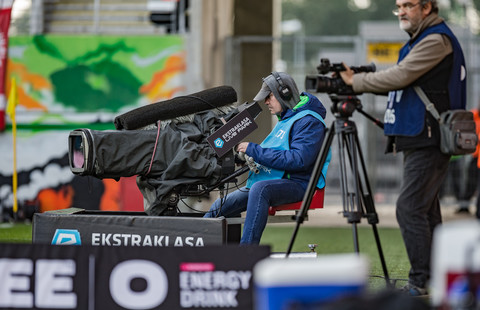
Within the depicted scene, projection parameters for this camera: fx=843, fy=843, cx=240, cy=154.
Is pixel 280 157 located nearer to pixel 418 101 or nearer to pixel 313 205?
pixel 313 205

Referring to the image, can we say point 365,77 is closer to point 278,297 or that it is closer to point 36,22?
point 278,297

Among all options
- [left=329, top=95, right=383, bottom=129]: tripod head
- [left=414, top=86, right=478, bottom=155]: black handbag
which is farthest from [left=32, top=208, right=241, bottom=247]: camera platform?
[left=414, top=86, right=478, bottom=155]: black handbag

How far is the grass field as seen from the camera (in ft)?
26.7

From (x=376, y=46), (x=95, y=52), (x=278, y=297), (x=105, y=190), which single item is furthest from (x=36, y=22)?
(x=278, y=297)

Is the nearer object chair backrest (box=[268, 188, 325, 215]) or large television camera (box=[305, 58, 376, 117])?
large television camera (box=[305, 58, 376, 117])

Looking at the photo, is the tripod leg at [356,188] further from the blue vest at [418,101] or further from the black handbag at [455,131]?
the black handbag at [455,131]

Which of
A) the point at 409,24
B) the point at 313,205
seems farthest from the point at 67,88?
the point at 409,24

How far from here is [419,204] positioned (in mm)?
5746

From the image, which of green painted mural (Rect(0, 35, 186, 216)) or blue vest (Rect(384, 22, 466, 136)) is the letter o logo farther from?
green painted mural (Rect(0, 35, 186, 216))

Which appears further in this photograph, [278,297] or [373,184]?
[373,184]

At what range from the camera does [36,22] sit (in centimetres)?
1563

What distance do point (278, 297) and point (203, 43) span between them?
36.2ft

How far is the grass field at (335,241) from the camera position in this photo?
26.7ft

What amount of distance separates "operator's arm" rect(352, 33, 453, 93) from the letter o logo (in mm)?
1994
